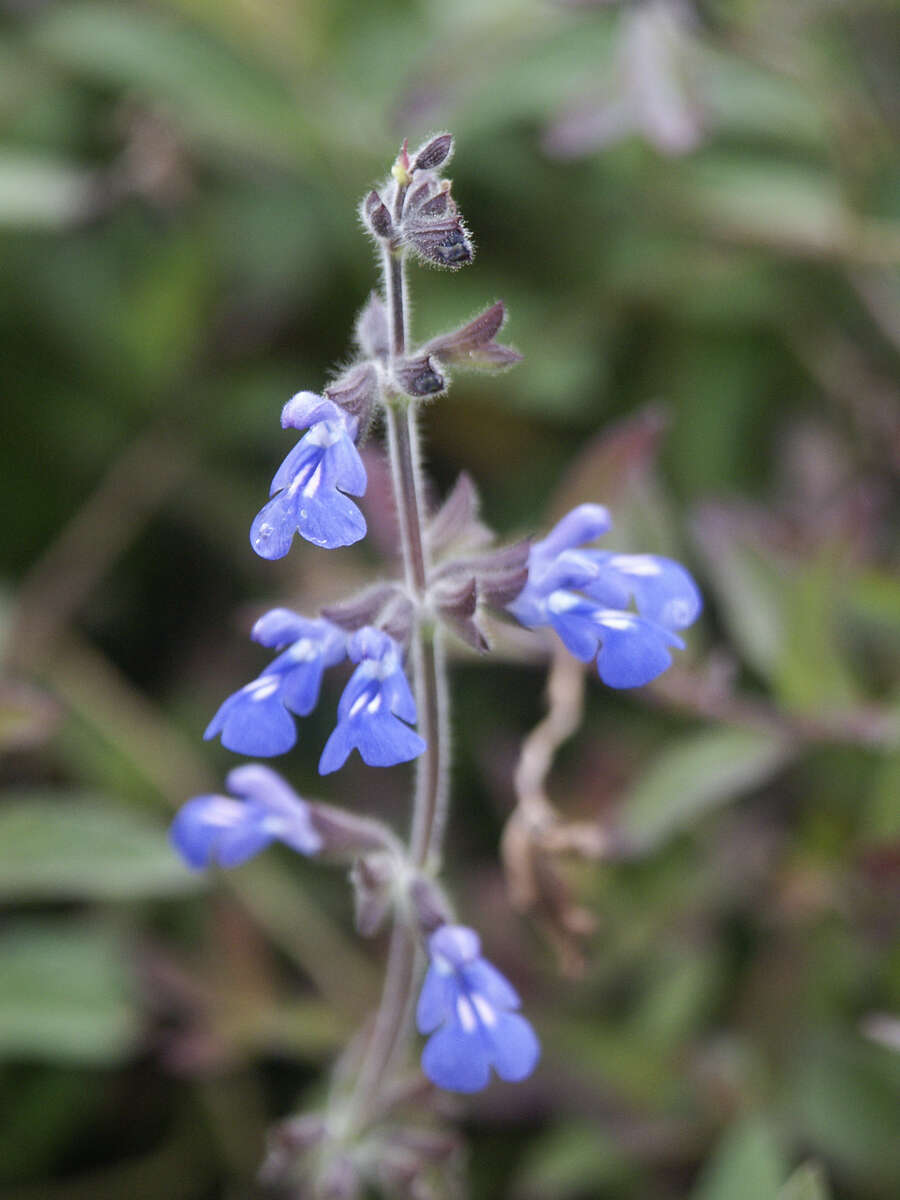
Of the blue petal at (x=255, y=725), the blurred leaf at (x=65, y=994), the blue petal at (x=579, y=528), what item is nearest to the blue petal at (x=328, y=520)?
the blue petal at (x=255, y=725)

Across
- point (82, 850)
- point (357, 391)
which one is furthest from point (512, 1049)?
point (82, 850)

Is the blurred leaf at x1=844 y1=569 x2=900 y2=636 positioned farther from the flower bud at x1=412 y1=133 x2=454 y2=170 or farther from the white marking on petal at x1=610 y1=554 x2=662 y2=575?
the flower bud at x1=412 y1=133 x2=454 y2=170

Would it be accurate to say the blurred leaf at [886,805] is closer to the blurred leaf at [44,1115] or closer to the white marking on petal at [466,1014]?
the white marking on petal at [466,1014]

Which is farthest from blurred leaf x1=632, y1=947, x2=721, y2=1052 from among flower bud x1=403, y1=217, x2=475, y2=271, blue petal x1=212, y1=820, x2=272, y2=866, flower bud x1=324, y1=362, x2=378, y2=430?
flower bud x1=403, y1=217, x2=475, y2=271

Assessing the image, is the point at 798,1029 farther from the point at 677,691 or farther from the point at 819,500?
the point at 819,500

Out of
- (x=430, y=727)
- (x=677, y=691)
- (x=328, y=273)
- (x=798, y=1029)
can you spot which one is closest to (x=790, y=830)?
(x=798, y=1029)

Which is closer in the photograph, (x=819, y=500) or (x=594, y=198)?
(x=819, y=500)
